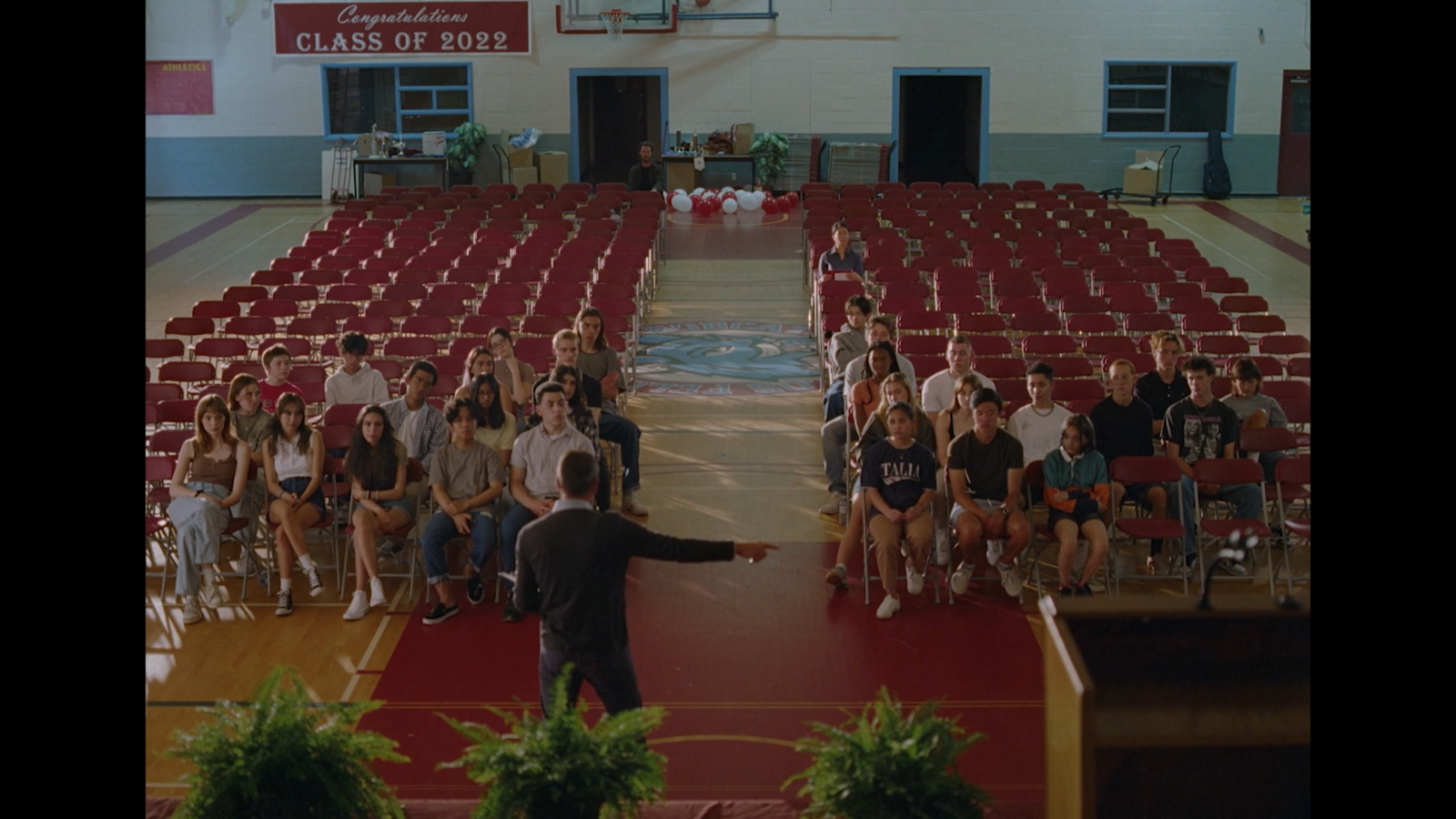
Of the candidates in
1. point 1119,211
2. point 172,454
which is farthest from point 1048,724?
point 1119,211

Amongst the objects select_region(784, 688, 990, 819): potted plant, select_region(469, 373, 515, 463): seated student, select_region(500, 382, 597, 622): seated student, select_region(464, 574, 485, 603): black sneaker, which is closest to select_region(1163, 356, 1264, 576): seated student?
select_region(500, 382, 597, 622): seated student

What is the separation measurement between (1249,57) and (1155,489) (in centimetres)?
1778

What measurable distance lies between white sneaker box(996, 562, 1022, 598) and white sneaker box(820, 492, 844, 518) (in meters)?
1.48

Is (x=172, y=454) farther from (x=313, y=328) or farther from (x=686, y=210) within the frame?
(x=686, y=210)

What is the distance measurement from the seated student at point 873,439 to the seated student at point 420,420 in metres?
2.37

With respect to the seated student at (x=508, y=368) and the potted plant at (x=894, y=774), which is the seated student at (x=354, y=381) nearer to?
the seated student at (x=508, y=368)

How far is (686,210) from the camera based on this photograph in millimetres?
21641

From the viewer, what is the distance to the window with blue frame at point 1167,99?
23.6 m

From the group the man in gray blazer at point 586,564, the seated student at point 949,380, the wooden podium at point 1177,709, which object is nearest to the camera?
the wooden podium at point 1177,709

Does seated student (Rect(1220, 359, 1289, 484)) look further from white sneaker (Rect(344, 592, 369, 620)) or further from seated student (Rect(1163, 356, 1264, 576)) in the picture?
white sneaker (Rect(344, 592, 369, 620))

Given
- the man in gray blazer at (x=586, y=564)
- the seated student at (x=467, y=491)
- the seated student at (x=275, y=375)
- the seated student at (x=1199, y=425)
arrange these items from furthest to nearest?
1. the seated student at (x=275, y=375)
2. the seated student at (x=1199, y=425)
3. the seated student at (x=467, y=491)
4. the man in gray blazer at (x=586, y=564)

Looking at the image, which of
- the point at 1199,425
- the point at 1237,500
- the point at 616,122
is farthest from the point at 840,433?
the point at 616,122

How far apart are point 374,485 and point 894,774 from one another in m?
4.44

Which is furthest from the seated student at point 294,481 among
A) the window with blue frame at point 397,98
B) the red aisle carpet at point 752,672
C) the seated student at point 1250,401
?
the window with blue frame at point 397,98
